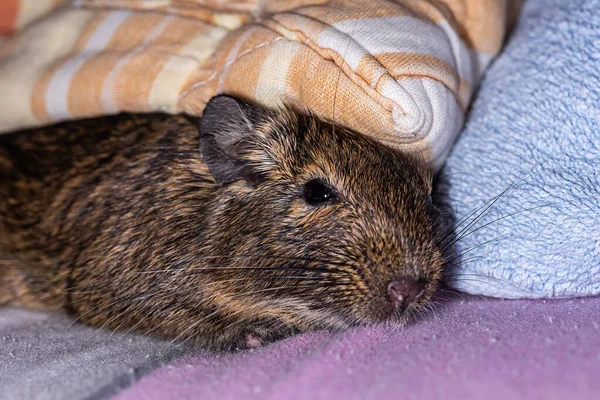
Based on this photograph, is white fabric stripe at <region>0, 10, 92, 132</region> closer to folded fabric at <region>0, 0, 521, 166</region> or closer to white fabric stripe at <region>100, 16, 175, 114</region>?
folded fabric at <region>0, 0, 521, 166</region>

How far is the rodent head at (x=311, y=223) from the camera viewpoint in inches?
94.3

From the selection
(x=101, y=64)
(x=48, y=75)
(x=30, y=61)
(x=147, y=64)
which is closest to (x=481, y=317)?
(x=147, y=64)

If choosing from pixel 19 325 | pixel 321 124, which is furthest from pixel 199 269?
pixel 19 325

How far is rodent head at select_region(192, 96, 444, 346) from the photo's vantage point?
94.3 inches

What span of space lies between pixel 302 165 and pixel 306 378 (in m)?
0.90

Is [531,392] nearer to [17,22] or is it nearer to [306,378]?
[306,378]

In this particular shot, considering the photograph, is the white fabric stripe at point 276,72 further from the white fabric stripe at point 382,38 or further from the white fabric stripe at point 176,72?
the white fabric stripe at point 176,72

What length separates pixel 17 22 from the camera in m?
3.95

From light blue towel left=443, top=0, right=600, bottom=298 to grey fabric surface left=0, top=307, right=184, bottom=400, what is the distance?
1299 mm

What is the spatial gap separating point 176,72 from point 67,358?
1.31m

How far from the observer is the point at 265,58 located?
107 inches

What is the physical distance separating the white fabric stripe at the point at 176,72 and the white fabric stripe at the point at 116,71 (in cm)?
21

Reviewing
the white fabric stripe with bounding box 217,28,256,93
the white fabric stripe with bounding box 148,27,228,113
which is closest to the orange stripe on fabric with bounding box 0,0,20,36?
the white fabric stripe with bounding box 148,27,228,113

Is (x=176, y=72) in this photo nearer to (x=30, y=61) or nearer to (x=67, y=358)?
(x=30, y=61)
